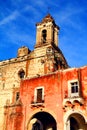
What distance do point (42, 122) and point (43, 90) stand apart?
4190 mm

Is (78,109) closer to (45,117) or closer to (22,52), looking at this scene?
(45,117)

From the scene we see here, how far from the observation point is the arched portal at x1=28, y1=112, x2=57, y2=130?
94.1 ft

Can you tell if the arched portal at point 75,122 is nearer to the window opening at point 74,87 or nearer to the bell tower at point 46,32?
the window opening at point 74,87

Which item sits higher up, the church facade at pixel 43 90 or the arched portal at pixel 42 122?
the church facade at pixel 43 90

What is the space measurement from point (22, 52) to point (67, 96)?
14335mm

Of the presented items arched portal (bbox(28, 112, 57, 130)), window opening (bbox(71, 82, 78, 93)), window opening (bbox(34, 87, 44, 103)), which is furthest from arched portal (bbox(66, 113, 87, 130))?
window opening (bbox(34, 87, 44, 103))

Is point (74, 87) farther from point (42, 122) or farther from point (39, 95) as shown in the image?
point (42, 122)

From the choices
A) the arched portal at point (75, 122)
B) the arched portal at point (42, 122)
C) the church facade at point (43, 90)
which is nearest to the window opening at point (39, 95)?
the church facade at point (43, 90)

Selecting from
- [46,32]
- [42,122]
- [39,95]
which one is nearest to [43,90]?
[39,95]

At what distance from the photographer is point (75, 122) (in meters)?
27.3

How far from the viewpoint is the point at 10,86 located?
117ft

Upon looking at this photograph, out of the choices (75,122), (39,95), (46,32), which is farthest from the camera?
(46,32)

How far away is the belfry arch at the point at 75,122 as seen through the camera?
2508 centimetres

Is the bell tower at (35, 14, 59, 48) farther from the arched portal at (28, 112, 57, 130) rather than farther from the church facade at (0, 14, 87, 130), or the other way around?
the arched portal at (28, 112, 57, 130)
